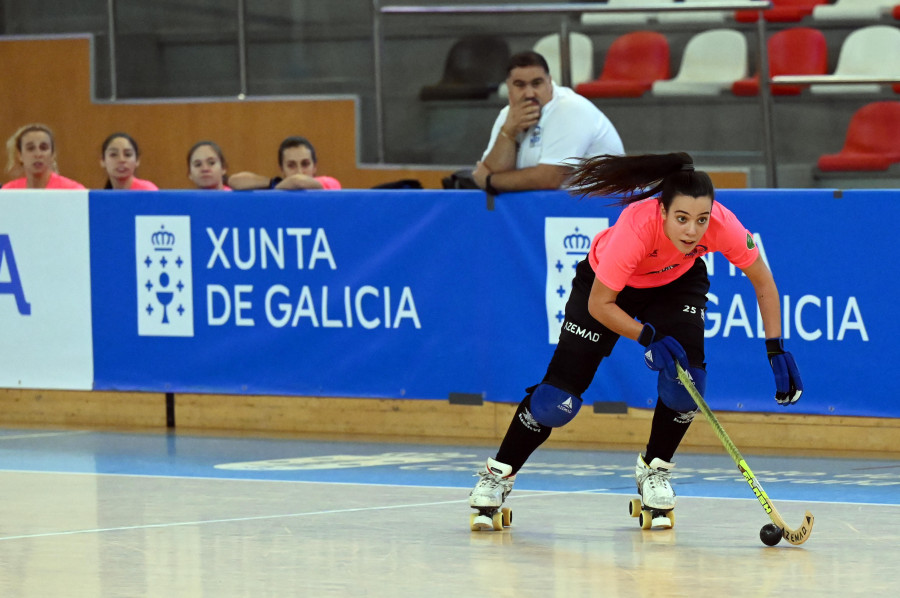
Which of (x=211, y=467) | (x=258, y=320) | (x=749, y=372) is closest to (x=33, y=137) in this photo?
(x=258, y=320)

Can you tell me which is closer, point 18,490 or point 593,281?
point 593,281

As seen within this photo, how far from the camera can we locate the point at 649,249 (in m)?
6.45

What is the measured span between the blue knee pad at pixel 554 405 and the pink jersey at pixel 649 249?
0.53m

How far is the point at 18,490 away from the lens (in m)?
8.04

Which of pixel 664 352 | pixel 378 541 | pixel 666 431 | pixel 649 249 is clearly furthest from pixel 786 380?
pixel 378 541

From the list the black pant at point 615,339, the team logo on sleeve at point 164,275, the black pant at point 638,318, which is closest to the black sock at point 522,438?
the black pant at point 615,339

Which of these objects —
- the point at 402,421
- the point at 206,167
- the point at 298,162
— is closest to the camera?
the point at 402,421

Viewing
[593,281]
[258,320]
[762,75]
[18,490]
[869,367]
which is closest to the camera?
[593,281]

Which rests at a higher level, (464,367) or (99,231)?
(99,231)

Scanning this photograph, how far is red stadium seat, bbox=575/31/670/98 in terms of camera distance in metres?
11.7

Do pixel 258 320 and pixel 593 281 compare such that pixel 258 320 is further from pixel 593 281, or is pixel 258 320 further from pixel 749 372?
pixel 593 281

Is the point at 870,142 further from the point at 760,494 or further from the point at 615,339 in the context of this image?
the point at 760,494

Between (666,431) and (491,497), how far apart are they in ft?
2.61

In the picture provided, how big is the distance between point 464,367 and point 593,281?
114 inches
